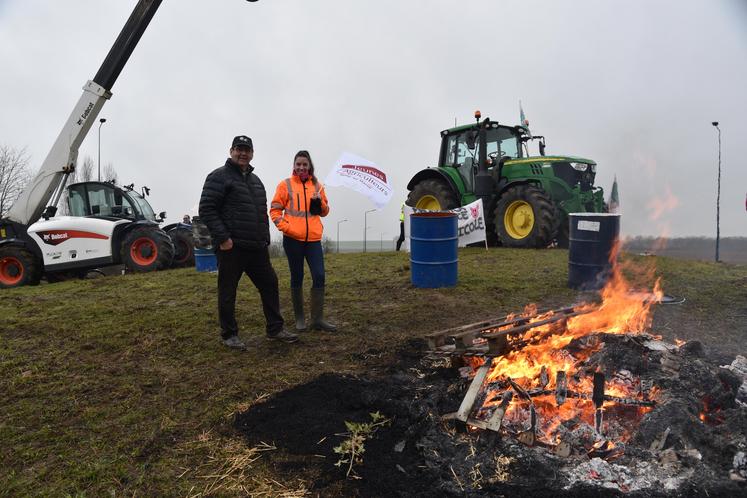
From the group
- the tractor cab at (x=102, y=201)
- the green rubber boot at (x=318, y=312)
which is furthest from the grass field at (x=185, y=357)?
the tractor cab at (x=102, y=201)

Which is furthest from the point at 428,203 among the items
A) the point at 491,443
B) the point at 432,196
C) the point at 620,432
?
the point at 491,443

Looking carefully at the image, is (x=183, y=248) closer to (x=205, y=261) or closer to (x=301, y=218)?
(x=205, y=261)

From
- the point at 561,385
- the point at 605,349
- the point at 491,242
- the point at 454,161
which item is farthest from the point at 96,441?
the point at 454,161

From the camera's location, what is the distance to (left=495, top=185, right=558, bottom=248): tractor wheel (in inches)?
405

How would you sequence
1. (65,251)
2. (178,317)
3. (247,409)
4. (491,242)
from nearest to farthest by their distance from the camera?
(247,409) → (178,317) → (65,251) → (491,242)

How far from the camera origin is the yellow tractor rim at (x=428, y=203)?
12.8 m

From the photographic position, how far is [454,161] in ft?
41.4

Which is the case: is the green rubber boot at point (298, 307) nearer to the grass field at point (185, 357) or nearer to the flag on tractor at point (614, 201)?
the grass field at point (185, 357)

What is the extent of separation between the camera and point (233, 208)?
4.37 meters

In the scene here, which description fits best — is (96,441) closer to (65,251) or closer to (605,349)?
(605,349)

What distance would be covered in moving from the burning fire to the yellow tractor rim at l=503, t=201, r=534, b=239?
258 inches

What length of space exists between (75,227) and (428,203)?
870 centimetres

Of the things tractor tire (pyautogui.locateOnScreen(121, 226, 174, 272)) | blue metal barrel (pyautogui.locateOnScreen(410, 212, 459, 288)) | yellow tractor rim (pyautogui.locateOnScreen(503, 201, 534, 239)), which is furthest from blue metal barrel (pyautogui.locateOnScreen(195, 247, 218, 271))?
yellow tractor rim (pyautogui.locateOnScreen(503, 201, 534, 239))

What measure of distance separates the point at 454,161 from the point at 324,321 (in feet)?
28.1
